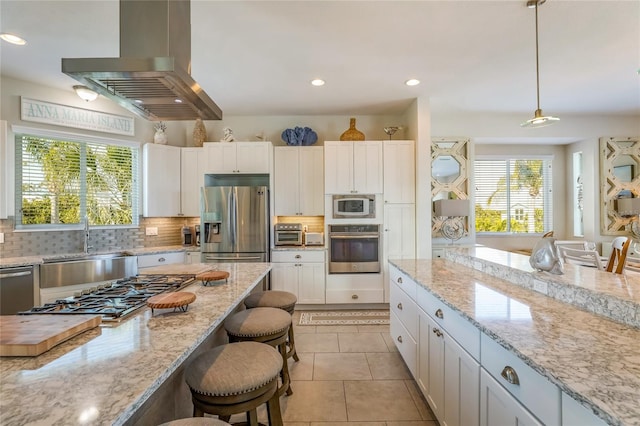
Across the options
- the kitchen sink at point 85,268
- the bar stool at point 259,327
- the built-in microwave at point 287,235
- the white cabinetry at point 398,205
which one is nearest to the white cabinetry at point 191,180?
the kitchen sink at point 85,268

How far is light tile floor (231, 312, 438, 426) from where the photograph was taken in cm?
196

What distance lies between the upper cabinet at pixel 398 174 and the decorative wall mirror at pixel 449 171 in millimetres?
810

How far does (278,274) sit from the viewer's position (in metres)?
4.04

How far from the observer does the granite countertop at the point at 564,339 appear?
0.78 meters

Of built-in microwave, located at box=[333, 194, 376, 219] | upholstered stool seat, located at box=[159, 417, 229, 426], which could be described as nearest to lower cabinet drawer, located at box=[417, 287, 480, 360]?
upholstered stool seat, located at box=[159, 417, 229, 426]

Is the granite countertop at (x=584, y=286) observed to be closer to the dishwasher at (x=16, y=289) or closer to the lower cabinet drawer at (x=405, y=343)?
the lower cabinet drawer at (x=405, y=343)

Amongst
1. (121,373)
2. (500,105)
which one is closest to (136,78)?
(121,373)

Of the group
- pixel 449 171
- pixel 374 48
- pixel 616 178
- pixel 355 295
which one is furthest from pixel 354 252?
pixel 616 178

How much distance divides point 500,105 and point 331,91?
8.10 feet

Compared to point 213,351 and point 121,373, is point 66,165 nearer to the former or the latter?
point 213,351

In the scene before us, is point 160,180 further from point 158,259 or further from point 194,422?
point 194,422

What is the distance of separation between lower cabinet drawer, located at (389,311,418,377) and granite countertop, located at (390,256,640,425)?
58cm

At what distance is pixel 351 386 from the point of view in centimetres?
230

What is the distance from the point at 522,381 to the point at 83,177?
461 centimetres
